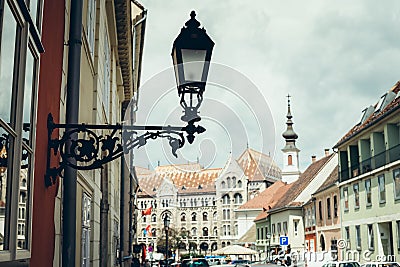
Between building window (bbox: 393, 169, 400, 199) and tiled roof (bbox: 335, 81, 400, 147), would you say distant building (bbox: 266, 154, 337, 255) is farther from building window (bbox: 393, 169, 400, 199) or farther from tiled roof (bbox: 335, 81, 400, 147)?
building window (bbox: 393, 169, 400, 199)

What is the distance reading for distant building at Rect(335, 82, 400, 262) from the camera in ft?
104

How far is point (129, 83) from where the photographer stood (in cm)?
2356

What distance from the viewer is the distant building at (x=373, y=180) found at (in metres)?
31.8

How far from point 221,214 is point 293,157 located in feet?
80.7

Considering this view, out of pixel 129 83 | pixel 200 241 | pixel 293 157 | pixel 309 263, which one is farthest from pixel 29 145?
pixel 200 241

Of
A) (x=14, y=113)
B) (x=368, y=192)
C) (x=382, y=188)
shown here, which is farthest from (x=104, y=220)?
(x=368, y=192)

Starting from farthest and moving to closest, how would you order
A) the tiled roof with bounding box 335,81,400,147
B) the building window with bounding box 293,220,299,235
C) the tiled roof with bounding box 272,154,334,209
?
the building window with bounding box 293,220,299,235 → the tiled roof with bounding box 272,154,334,209 → the tiled roof with bounding box 335,81,400,147

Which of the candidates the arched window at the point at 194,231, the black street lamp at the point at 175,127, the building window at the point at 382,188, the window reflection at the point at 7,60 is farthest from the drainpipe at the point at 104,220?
the arched window at the point at 194,231

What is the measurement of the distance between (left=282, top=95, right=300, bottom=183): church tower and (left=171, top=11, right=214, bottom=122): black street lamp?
3939 inches

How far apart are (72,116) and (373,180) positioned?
3042 cm

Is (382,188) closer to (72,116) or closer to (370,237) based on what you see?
(370,237)

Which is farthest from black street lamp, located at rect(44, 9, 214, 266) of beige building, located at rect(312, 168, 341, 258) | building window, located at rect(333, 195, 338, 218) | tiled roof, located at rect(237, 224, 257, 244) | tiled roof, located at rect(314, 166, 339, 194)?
tiled roof, located at rect(237, 224, 257, 244)

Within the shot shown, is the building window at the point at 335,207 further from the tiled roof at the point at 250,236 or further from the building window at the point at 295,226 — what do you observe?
the tiled roof at the point at 250,236

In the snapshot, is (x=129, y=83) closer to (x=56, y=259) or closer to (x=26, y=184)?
(x=56, y=259)
